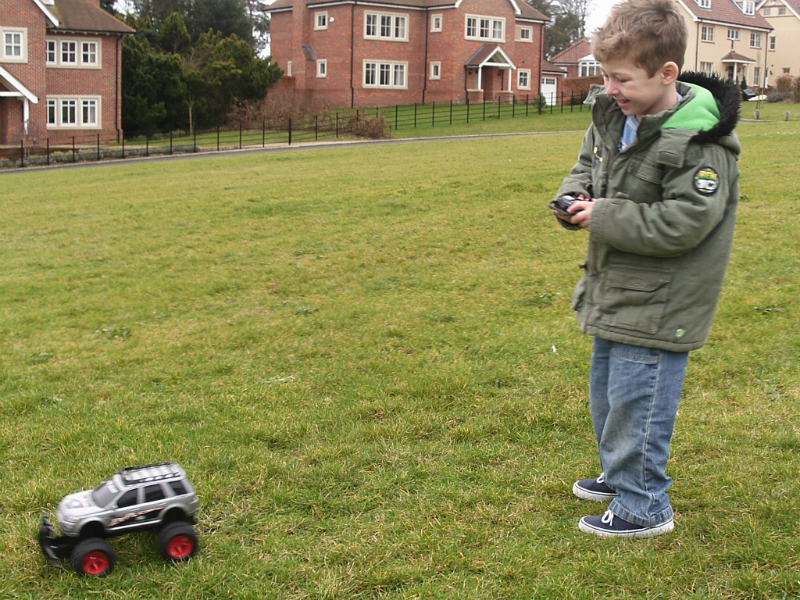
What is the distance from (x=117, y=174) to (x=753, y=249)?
17.2m

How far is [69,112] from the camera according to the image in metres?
41.2

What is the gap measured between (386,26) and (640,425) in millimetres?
51884

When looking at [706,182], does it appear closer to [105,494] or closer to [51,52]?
[105,494]

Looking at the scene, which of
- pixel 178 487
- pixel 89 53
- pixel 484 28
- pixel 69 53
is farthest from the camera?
pixel 484 28

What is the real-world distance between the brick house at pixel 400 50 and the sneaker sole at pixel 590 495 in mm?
49106

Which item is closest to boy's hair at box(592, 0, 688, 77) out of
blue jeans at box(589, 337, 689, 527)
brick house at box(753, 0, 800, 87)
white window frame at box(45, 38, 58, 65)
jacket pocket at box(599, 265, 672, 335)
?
jacket pocket at box(599, 265, 672, 335)

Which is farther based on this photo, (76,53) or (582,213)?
(76,53)

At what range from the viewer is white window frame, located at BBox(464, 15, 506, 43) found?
173 feet

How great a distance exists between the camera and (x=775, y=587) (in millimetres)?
3086

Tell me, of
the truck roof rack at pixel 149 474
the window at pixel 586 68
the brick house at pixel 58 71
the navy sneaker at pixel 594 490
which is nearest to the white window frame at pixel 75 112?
the brick house at pixel 58 71

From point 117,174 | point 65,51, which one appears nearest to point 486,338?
point 117,174

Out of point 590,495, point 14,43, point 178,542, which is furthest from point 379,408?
point 14,43

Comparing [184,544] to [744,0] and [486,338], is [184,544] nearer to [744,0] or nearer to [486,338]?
[486,338]

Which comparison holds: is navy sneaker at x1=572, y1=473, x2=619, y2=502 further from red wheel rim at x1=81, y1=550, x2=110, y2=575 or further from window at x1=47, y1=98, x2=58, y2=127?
window at x1=47, y1=98, x2=58, y2=127
